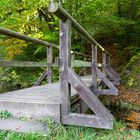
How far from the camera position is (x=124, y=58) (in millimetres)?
13125

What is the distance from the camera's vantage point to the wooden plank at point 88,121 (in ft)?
9.87

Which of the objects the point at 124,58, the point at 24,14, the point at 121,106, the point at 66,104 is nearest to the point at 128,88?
the point at 121,106

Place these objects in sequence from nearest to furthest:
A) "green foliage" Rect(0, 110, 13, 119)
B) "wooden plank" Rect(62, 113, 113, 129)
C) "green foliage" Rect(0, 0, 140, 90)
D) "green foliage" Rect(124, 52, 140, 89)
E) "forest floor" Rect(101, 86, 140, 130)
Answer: "wooden plank" Rect(62, 113, 113, 129), "green foliage" Rect(0, 110, 13, 119), "forest floor" Rect(101, 86, 140, 130), "green foliage" Rect(124, 52, 140, 89), "green foliage" Rect(0, 0, 140, 90)

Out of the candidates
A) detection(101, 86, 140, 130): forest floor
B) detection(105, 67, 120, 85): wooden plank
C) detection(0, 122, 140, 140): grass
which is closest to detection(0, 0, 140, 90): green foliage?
detection(105, 67, 120, 85): wooden plank

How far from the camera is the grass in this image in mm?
3025

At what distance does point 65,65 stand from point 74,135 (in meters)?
0.86

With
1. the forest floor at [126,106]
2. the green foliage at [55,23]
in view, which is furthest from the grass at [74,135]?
the green foliage at [55,23]

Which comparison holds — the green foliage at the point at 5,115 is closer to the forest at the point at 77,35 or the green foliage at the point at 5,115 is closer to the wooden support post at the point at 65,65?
the wooden support post at the point at 65,65

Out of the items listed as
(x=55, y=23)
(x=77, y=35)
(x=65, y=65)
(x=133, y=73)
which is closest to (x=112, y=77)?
(x=133, y=73)

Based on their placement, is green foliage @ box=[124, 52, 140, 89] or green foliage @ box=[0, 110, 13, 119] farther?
green foliage @ box=[124, 52, 140, 89]

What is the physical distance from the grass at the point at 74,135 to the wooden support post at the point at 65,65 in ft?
0.78

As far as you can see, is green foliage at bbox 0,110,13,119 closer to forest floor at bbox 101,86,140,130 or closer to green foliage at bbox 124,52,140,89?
forest floor at bbox 101,86,140,130

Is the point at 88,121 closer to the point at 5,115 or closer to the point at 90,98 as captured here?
the point at 90,98

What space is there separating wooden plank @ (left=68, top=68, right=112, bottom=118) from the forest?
4271mm
